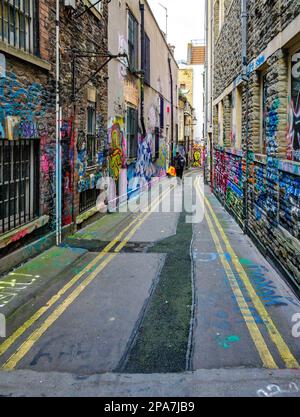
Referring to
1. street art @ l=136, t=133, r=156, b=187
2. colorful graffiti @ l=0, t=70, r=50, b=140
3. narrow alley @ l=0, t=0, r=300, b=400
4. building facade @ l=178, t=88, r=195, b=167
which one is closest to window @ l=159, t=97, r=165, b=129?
street art @ l=136, t=133, r=156, b=187

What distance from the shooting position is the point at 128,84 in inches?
715

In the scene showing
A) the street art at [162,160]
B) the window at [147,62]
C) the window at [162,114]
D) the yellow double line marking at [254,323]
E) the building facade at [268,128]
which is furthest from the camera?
the window at [162,114]

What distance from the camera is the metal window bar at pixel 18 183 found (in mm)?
8148

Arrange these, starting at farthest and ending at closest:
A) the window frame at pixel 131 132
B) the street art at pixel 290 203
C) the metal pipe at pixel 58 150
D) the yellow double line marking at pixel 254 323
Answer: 1. the window frame at pixel 131 132
2. the metal pipe at pixel 58 150
3. the street art at pixel 290 203
4. the yellow double line marking at pixel 254 323

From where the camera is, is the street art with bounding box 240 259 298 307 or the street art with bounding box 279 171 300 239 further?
the street art with bounding box 279 171 300 239

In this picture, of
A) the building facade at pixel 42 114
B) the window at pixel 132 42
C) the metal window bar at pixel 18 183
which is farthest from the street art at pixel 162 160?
the metal window bar at pixel 18 183

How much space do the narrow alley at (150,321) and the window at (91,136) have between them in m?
3.49

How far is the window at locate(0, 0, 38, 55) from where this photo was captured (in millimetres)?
7949

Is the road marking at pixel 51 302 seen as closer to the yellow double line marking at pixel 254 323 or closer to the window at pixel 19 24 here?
the yellow double line marking at pixel 254 323

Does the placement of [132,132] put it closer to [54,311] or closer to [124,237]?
[124,237]

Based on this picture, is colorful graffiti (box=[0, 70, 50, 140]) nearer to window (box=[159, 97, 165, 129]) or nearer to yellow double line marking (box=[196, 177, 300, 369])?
yellow double line marking (box=[196, 177, 300, 369])

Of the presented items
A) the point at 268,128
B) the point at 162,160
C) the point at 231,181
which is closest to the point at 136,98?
the point at 231,181

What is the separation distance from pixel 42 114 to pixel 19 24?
1.69 metres

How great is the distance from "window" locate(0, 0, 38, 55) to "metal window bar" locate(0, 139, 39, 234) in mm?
1709
